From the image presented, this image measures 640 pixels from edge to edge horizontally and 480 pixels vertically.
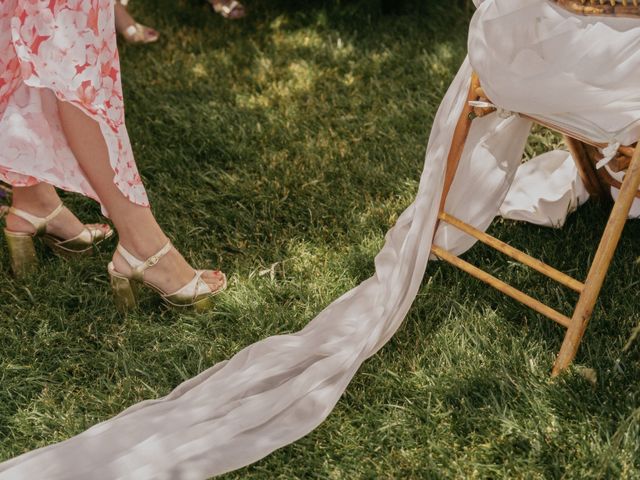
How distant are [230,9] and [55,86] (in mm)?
2540

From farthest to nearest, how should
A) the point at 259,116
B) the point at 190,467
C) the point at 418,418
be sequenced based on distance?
the point at 259,116, the point at 418,418, the point at 190,467

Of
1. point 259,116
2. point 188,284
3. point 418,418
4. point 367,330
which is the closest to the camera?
point 418,418

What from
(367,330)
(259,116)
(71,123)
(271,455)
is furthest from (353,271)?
(259,116)

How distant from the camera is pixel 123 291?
8.19 ft

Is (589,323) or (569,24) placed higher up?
(569,24)

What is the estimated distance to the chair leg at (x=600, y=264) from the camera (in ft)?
6.32

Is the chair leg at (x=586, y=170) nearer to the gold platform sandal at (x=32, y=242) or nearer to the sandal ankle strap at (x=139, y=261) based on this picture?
the sandal ankle strap at (x=139, y=261)

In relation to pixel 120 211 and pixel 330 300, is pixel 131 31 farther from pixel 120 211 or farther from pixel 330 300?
pixel 330 300

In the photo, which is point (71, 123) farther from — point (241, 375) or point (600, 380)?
point (600, 380)

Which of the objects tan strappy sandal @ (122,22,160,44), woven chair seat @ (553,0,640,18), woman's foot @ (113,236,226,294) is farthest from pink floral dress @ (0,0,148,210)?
tan strappy sandal @ (122,22,160,44)

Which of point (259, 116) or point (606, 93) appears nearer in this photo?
point (606, 93)

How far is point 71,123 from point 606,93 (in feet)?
4.53

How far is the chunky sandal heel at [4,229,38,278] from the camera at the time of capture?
8.74 feet

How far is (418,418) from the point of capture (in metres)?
2.06
